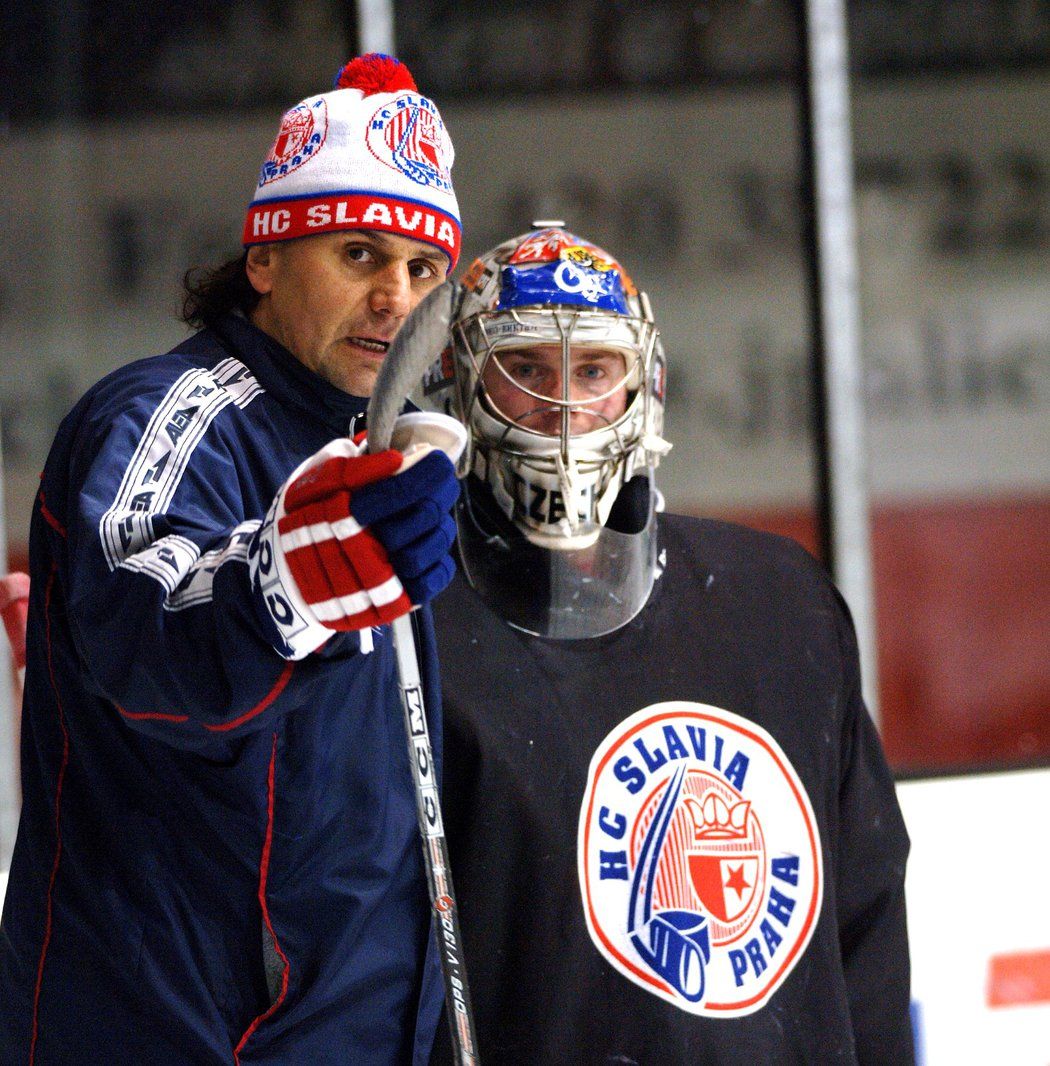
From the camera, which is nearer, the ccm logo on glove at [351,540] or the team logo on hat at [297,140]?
the ccm logo on glove at [351,540]

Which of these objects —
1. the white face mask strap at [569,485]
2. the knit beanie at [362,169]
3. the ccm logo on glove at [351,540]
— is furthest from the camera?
the white face mask strap at [569,485]

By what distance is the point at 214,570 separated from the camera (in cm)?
125

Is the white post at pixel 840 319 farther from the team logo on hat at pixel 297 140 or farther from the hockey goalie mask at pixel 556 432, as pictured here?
the team logo on hat at pixel 297 140

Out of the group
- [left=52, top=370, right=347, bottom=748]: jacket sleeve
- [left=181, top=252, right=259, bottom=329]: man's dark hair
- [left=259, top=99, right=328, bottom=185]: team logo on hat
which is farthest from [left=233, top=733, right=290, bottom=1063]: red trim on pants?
[left=259, top=99, right=328, bottom=185]: team logo on hat

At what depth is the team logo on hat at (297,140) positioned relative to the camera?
1.67m

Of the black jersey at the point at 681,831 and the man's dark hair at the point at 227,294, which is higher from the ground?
the man's dark hair at the point at 227,294

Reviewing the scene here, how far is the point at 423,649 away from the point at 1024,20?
2.34m

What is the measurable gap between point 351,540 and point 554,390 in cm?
80

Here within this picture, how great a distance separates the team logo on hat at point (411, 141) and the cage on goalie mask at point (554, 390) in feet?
0.86

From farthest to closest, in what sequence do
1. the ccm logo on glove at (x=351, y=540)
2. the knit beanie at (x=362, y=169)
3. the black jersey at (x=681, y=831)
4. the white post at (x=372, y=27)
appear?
the white post at (x=372, y=27), the black jersey at (x=681, y=831), the knit beanie at (x=362, y=169), the ccm logo on glove at (x=351, y=540)

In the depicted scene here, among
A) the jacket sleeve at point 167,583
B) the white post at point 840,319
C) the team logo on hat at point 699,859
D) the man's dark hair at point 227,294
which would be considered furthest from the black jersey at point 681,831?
the white post at point 840,319

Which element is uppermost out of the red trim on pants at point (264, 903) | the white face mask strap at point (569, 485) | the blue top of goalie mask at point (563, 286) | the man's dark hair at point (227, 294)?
the man's dark hair at point (227, 294)

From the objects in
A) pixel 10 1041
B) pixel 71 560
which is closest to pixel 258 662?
pixel 71 560

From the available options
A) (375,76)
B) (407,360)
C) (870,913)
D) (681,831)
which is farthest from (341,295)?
(870,913)
